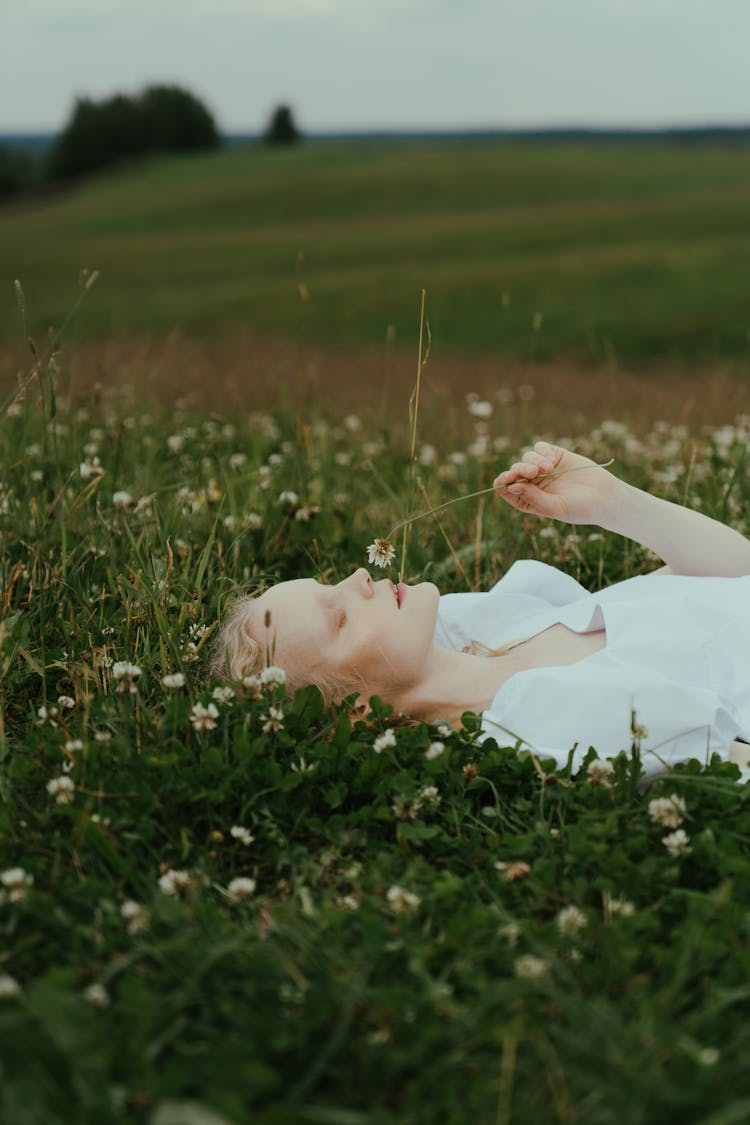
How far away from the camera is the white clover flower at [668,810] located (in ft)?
10.3

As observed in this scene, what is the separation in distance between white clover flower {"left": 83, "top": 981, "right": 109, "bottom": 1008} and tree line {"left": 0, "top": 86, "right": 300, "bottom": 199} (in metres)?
119

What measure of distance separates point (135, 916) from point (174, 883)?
0.19 metres

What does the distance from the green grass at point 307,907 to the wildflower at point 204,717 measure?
5 centimetres

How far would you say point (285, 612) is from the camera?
3.99m

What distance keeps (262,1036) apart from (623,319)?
21.8 metres

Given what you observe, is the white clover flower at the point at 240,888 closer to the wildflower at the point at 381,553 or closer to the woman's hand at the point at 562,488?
the wildflower at the point at 381,553

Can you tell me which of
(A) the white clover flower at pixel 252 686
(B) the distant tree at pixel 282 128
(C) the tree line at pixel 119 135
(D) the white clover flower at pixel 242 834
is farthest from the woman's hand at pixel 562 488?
(B) the distant tree at pixel 282 128

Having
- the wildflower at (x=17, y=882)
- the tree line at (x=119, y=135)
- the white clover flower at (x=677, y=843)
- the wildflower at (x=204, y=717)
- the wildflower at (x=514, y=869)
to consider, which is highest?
the tree line at (x=119, y=135)

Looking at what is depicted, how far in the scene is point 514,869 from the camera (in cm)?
306

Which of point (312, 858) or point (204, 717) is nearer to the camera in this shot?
point (312, 858)

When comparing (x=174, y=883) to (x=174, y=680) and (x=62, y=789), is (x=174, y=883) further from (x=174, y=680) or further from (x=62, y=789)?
(x=174, y=680)

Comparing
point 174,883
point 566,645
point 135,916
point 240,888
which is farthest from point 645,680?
point 135,916

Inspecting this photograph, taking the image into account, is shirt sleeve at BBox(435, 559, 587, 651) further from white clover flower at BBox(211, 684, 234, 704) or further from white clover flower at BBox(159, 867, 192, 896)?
white clover flower at BBox(159, 867, 192, 896)

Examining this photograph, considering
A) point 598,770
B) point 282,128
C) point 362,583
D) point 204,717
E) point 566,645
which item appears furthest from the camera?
point 282,128
